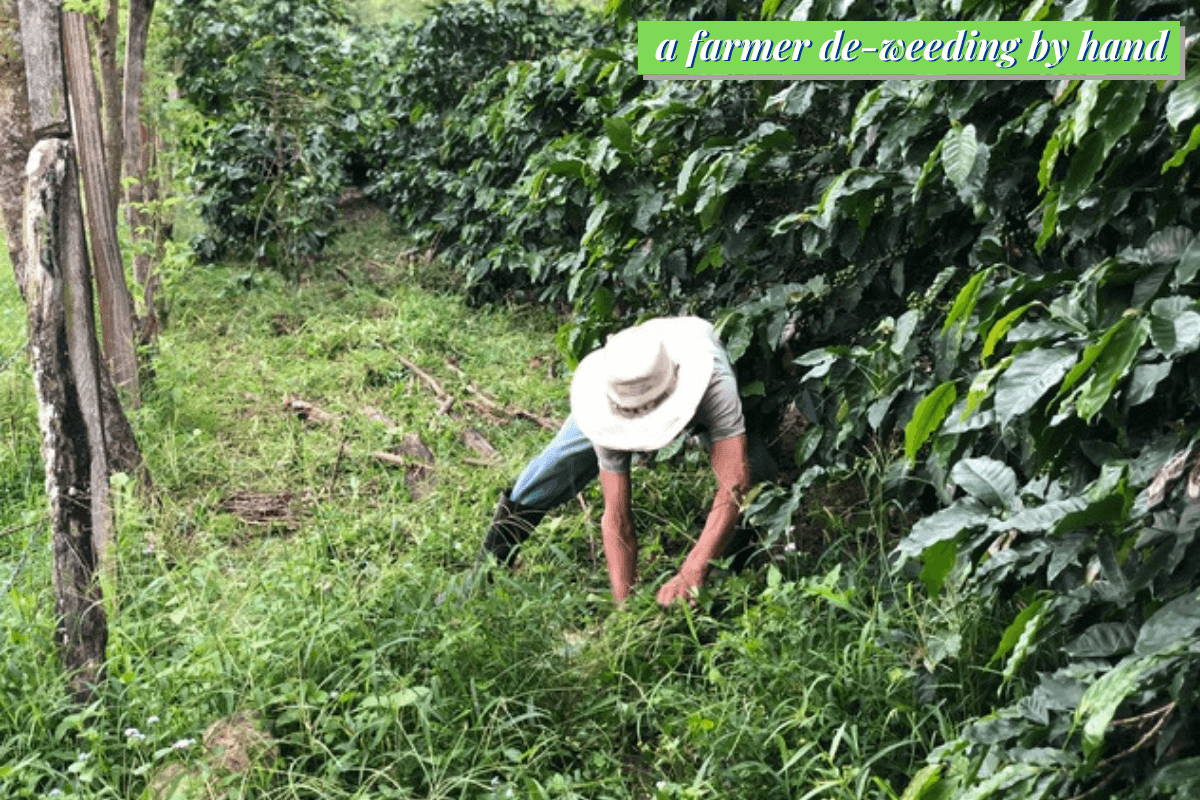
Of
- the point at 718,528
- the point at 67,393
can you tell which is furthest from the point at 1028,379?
the point at 67,393

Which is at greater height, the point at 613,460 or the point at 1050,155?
the point at 1050,155

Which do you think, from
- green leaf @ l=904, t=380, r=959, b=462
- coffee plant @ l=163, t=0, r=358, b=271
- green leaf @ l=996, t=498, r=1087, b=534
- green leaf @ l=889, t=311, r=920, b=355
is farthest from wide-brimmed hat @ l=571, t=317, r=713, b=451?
coffee plant @ l=163, t=0, r=358, b=271

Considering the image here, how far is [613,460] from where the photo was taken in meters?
3.88

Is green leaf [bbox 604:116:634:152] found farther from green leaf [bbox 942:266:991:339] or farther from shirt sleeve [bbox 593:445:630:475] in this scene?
green leaf [bbox 942:266:991:339]

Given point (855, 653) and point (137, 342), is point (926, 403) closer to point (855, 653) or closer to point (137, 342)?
point (855, 653)

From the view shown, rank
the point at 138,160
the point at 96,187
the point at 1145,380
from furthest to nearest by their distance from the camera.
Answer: the point at 138,160 → the point at 96,187 → the point at 1145,380

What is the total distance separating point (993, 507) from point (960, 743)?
473 millimetres

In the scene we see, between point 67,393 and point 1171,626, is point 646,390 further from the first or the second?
point 1171,626

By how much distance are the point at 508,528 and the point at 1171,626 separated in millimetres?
2516

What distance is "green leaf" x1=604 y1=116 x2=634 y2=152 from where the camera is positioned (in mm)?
4188

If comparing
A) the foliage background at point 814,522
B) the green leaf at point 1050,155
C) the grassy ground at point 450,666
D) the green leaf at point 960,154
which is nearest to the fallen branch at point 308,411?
the foliage background at point 814,522

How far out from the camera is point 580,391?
13.2 feet

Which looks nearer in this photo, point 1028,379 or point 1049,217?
point 1028,379

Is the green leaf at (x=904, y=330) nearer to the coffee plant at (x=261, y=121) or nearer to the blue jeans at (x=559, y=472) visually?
the blue jeans at (x=559, y=472)
